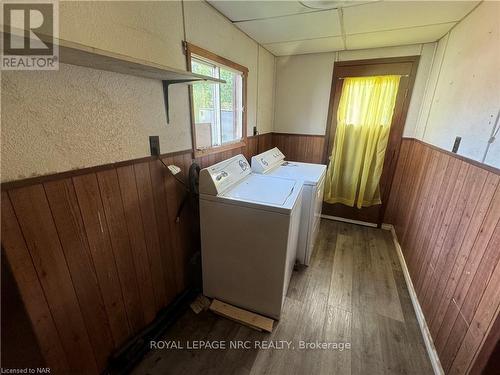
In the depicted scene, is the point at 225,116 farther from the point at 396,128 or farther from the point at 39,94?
the point at 396,128

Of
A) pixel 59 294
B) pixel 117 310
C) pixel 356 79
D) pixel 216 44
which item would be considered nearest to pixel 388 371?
pixel 117 310

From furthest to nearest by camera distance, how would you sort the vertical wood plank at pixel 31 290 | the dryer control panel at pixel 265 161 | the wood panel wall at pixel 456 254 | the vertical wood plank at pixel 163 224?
the dryer control panel at pixel 265 161 → the vertical wood plank at pixel 163 224 → the wood panel wall at pixel 456 254 → the vertical wood plank at pixel 31 290

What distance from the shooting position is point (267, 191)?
1.61 m

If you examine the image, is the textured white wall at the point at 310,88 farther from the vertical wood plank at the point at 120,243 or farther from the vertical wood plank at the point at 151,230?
the vertical wood plank at the point at 120,243

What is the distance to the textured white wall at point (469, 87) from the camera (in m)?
1.24

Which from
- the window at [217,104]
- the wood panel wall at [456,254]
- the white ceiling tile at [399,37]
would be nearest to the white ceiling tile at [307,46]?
the white ceiling tile at [399,37]

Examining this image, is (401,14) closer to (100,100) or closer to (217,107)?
(217,107)

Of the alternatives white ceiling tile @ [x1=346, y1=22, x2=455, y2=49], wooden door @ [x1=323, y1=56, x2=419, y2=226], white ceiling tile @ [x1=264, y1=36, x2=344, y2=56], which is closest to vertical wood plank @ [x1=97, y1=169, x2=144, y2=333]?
white ceiling tile @ [x1=264, y1=36, x2=344, y2=56]

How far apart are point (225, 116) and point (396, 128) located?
2.09 metres

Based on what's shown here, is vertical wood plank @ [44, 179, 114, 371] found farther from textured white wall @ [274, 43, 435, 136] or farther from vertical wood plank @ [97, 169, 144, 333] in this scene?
textured white wall @ [274, 43, 435, 136]

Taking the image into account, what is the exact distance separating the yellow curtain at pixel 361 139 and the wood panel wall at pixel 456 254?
68 cm

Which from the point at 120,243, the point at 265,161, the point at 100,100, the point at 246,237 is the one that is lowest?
the point at 246,237

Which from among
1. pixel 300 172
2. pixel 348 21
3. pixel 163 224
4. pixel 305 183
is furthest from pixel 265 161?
pixel 348 21

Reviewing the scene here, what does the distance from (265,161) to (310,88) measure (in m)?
1.39
